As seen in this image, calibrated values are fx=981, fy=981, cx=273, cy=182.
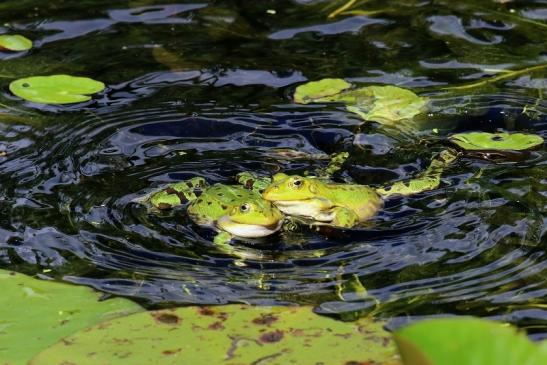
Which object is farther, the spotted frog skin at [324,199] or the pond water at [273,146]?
the spotted frog skin at [324,199]

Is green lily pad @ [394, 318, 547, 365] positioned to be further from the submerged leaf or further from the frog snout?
the submerged leaf

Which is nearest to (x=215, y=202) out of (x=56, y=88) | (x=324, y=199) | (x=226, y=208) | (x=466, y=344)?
(x=226, y=208)

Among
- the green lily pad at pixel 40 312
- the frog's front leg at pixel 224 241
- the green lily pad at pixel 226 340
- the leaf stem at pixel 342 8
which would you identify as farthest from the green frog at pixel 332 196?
the leaf stem at pixel 342 8

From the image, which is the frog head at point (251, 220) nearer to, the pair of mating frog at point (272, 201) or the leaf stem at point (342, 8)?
the pair of mating frog at point (272, 201)

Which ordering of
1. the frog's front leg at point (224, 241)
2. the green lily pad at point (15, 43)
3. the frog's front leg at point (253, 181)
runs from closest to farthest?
the frog's front leg at point (224, 241)
the frog's front leg at point (253, 181)
the green lily pad at point (15, 43)

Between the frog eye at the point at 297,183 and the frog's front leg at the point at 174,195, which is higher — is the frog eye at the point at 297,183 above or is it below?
above

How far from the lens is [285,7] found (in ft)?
23.8

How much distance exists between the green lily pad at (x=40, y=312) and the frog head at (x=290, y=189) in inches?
42.9

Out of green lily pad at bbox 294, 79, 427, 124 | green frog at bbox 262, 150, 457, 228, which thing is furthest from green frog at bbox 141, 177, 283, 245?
green lily pad at bbox 294, 79, 427, 124

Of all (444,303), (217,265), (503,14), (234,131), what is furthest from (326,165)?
(503,14)

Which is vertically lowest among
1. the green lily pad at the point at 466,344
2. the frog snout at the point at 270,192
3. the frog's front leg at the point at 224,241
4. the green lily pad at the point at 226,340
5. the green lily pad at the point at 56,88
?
the frog's front leg at the point at 224,241

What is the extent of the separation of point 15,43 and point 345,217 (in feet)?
10.1

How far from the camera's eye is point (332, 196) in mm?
4621

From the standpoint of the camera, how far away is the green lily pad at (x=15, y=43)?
21.3 feet
